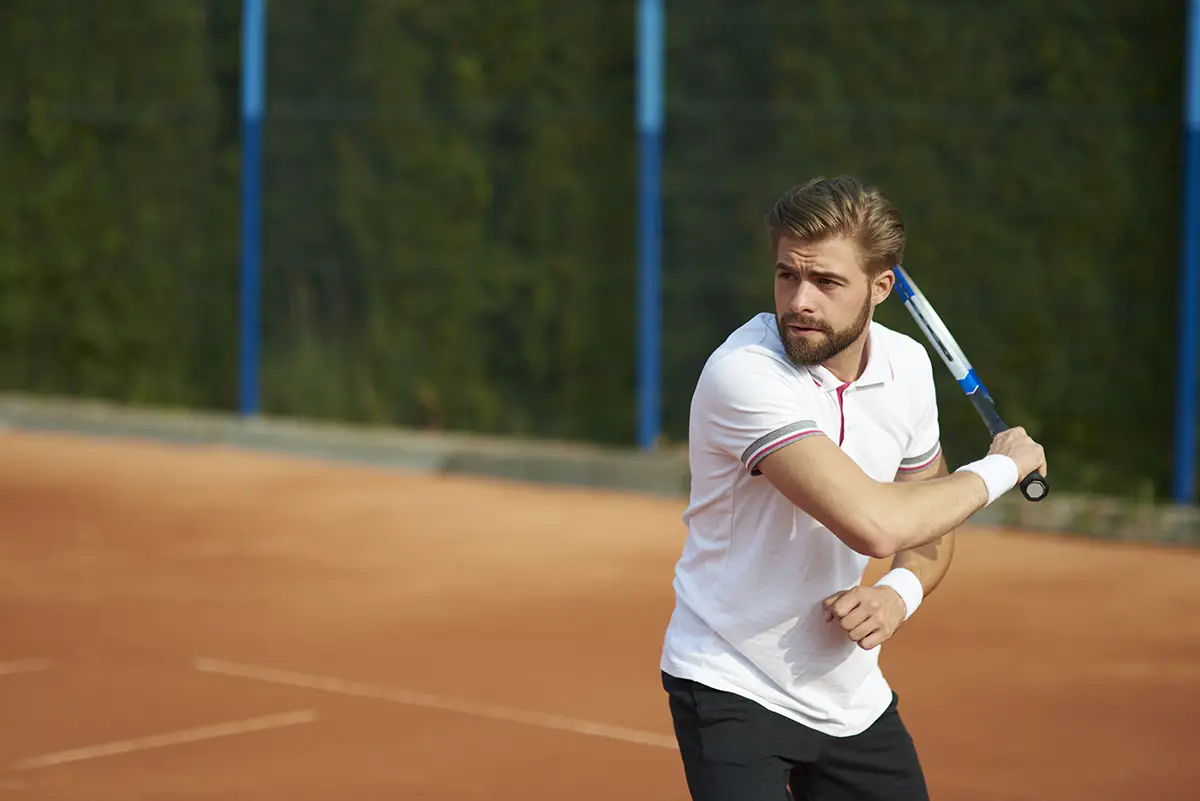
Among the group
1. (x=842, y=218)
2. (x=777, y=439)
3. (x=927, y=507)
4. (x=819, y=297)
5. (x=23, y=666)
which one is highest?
(x=842, y=218)

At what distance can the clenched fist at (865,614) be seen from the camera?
13.4 ft

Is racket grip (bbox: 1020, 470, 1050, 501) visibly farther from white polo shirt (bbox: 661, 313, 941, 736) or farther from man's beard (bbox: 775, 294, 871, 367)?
man's beard (bbox: 775, 294, 871, 367)

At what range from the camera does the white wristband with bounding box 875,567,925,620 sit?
13.9 ft

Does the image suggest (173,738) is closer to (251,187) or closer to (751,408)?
(751,408)

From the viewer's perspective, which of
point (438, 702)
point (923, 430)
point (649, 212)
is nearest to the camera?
point (923, 430)

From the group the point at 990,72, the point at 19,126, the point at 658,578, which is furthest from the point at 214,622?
the point at 19,126

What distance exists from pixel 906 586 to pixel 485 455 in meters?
9.26

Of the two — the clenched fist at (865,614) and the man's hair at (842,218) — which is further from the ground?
the man's hair at (842,218)

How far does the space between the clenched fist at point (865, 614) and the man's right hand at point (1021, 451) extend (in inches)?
15.0

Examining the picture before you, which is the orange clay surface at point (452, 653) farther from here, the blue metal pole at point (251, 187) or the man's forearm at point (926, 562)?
the blue metal pole at point (251, 187)

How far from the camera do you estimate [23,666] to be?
8242mm

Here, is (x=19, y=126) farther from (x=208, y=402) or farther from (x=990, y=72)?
(x=990, y=72)

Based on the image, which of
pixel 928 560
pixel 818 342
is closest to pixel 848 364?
pixel 818 342

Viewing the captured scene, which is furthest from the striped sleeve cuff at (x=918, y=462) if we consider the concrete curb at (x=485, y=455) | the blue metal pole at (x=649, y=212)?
the blue metal pole at (x=649, y=212)
